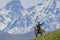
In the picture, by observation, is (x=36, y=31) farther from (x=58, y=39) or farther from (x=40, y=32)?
(x=58, y=39)

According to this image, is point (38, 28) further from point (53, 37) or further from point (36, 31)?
point (53, 37)

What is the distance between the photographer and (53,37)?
18188 millimetres

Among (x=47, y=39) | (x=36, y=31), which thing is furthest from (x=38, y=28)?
(x=47, y=39)

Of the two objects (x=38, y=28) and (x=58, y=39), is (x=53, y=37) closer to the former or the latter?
(x=58, y=39)

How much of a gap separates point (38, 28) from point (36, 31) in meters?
0.37

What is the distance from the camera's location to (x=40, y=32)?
27484 millimetres

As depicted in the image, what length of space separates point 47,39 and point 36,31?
9.00 meters

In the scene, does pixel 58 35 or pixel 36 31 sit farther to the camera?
pixel 36 31

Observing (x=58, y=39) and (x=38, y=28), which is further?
(x=38, y=28)

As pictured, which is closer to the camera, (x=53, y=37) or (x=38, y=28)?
(x=53, y=37)

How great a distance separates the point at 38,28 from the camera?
27.4 meters

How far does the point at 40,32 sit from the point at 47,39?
362 inches

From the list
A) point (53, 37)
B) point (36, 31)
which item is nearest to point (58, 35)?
point (53, 37)

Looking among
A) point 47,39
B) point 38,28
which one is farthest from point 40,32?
point 47,39
